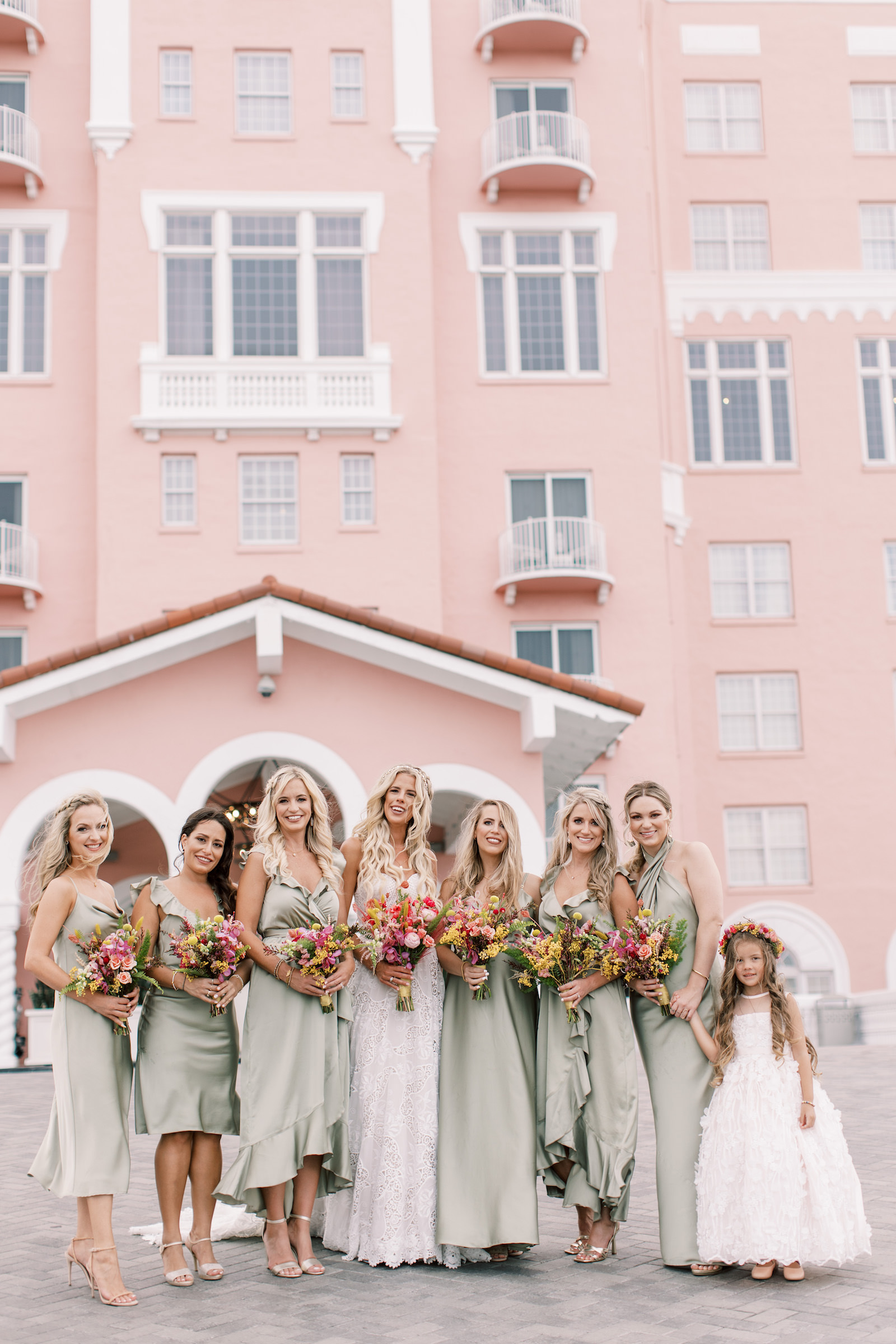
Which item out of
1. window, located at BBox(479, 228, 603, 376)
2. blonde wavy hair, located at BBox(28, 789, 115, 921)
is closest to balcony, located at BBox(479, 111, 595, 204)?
window, located at BBox(479, 228, 603, 376)

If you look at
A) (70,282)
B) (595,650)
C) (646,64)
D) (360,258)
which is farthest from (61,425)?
(646,64)

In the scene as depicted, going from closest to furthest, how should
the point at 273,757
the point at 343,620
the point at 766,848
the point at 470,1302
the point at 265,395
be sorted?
the point at 470,1302 → the point at 343,620 → the point at 273,757 → the point at 265,395 → the point at 766,848

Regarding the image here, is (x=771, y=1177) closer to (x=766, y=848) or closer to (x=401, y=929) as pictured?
(x=401, y=929)

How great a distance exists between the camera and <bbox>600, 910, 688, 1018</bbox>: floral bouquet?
6219 mm

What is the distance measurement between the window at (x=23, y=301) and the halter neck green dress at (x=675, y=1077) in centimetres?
2136

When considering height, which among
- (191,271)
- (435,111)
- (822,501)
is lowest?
(822,501)

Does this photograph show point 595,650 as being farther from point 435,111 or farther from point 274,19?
point 274,19

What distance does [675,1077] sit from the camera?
6363 millimetres

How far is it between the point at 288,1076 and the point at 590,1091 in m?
1.45

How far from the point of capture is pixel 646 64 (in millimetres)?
29281

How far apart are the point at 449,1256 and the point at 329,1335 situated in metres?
1.17

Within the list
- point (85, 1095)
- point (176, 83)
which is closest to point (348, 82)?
point (176, 83)

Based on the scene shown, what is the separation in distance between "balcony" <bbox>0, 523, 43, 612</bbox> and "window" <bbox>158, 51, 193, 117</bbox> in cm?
837

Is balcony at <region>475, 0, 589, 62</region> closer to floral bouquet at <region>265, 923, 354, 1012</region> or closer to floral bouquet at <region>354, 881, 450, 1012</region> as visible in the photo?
floral bouquet at <region>354, 881, 450, 1012</region>
